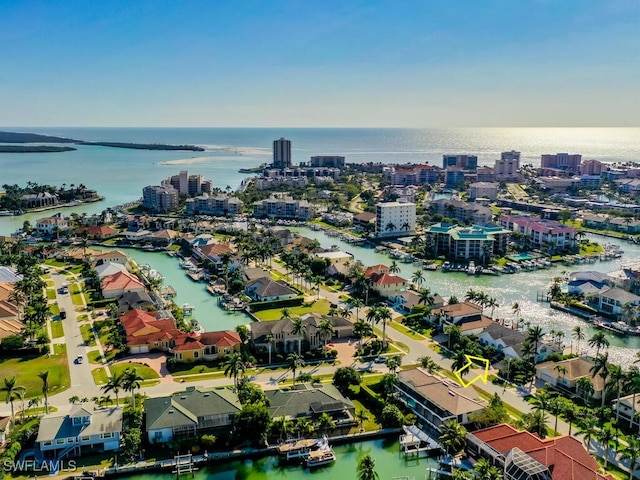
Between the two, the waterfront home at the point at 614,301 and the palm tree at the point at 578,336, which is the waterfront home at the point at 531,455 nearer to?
the palm tree at the point at 578,336

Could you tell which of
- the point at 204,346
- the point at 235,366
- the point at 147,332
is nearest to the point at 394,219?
the point at 147,332

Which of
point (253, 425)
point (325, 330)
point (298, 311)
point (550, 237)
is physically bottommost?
point (298, 311)

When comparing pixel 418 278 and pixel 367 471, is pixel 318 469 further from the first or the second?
pixel 418 278

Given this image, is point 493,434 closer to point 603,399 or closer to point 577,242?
point 603,399

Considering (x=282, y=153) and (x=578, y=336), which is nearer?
(x=578, y=336)

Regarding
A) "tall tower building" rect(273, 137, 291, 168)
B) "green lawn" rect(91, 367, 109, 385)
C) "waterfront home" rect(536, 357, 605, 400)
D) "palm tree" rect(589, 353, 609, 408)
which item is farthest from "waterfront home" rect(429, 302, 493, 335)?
"tall tower building" rect(273, 137, 291, 168)

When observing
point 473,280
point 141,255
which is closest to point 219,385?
point 473,280
